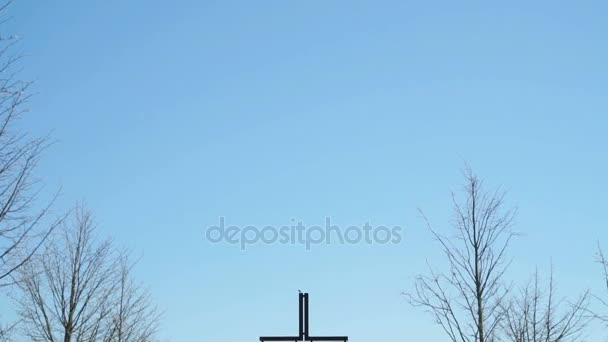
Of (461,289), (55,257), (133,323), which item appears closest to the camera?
(461,289)

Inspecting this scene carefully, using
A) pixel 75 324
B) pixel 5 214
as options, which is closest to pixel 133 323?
pixel 75 324

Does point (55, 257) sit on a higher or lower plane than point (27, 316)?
higher

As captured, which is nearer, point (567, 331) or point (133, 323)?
point (567, 331)

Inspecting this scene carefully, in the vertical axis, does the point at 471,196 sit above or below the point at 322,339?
above

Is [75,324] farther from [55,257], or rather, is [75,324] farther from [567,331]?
[567,331]

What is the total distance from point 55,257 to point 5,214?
319 inches

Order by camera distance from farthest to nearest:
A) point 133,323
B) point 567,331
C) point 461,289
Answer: point 133,323 < point 567,331 < point 461,289

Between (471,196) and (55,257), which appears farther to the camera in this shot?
(55,257)

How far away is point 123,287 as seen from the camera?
61.5ft

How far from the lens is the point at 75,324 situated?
14695 millimetres

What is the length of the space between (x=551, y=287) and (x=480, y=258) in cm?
423

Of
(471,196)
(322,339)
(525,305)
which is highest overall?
(471,196)

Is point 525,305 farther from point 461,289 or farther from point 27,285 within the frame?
point 27,285

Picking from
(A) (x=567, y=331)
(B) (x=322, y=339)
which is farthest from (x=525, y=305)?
(B) (x=322, y=339)
